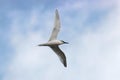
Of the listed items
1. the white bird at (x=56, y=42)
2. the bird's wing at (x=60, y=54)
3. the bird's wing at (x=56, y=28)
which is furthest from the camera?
the bird's wing at (x=56, y=28)

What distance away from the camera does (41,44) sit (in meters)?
27.1

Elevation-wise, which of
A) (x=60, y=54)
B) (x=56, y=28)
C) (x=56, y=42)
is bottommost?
(x=60, y=54)

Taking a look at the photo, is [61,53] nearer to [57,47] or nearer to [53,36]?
[57,47]

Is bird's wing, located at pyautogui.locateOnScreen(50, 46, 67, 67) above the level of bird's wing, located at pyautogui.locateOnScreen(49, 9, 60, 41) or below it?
below

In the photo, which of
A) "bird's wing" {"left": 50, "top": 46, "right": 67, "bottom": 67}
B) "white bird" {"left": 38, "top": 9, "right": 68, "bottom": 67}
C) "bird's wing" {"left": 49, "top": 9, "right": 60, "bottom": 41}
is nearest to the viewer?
"white bird" {"left": 38, "top": 9, "right": 68, "bottom": 67}

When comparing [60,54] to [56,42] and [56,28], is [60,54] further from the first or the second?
[56,28]

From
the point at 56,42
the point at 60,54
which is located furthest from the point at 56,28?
the point at 60,54

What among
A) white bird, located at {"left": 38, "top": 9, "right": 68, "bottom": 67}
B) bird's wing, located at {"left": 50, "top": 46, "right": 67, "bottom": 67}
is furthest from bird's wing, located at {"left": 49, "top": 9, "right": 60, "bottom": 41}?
bird's wing, located at {"left": 50, "top": 46, "right": 67, "bottom": 67}

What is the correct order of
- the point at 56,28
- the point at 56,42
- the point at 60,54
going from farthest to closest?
the point at 56,28
the point at 60,54
the point at 56,42

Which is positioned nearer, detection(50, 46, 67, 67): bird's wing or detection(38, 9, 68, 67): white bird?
detection(38, 9, 68, 67): white bird

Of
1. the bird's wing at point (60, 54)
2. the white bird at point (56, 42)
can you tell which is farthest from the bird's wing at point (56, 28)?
the bird's wing at point (60, 54)

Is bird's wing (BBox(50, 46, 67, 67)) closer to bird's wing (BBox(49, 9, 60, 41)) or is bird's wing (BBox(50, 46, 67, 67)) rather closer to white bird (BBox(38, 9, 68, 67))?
white bird (BBox(38, 9, 68, 67))

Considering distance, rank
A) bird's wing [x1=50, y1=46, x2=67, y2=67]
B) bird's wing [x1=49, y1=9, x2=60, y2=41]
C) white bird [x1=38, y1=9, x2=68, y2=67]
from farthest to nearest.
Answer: bird's wing [x1=49, y1=9, x2=60, y2=41] → bird's wing [x1=50, y1=46, x2=67, y2=67] → white bird [x1=38, y1=9, x2=68, y2=67]

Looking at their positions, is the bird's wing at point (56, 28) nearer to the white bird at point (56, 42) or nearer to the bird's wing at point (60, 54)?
the white bird at point (56, 42)
